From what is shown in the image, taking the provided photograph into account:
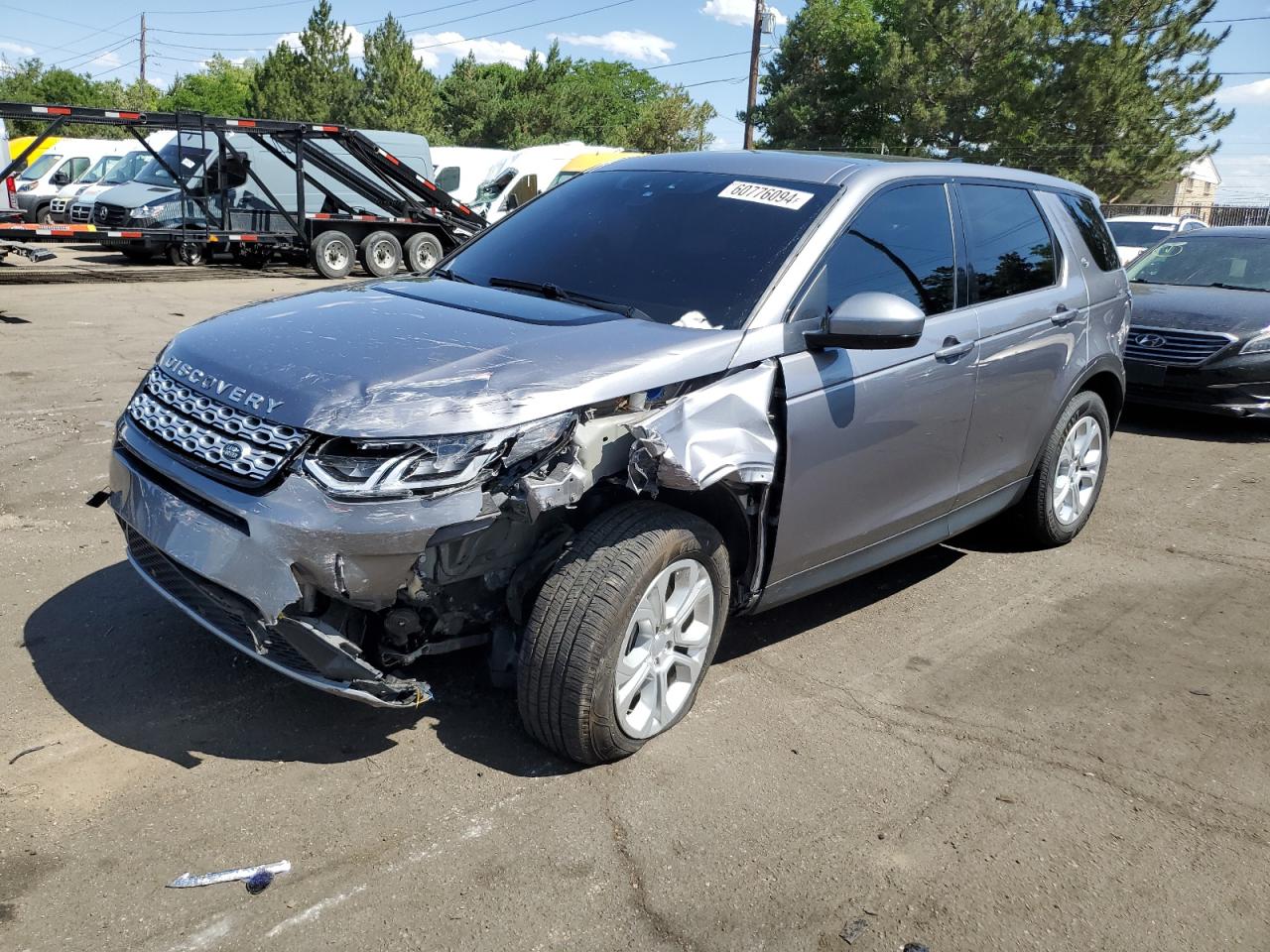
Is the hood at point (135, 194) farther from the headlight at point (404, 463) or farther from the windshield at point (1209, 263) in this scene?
the headlight at point (404, 463)

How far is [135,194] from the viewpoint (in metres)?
18.5

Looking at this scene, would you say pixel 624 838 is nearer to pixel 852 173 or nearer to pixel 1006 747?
pixel 1006 747

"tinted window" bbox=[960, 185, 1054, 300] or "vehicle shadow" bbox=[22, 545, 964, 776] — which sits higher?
"tinted window" bbox=[960, 185, 1054, 300]

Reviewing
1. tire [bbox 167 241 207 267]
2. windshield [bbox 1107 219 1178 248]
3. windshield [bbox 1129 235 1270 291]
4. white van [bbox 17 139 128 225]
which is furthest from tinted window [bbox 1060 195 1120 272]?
white van [bbox 17 139 128 225]

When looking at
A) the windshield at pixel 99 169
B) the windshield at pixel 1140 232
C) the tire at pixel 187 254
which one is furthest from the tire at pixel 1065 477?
the windshield at pixel 99 169

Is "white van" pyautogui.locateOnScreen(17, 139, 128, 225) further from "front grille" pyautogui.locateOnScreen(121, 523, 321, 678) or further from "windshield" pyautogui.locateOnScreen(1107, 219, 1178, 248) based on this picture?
"front grille" pyautogui.locateOnScreen(121, 523, 321, 678)

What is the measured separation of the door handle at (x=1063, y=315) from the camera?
4859mm

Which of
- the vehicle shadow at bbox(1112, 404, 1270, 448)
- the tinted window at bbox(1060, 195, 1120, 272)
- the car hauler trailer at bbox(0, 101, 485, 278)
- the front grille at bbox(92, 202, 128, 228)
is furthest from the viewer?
the front grille at bbox(92, 202, 128, 228)

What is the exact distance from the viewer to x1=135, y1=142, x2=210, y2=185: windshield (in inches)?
696

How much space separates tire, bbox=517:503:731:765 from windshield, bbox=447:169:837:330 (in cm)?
75

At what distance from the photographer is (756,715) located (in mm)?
3635

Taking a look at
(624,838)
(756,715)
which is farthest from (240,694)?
(756,715)

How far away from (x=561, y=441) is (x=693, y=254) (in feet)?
3.94

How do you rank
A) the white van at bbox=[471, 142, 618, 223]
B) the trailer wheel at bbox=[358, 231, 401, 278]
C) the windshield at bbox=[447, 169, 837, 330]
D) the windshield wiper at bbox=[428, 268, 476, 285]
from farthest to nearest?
the white van at bbox=[471, 142, 618, 223], the trailer wheel at bbox=[358, 231, 401, 278], the windshield wiper at bbox=[428, 268, 476, 285], the windshield at bbox=[447, 169, 837, 330]
